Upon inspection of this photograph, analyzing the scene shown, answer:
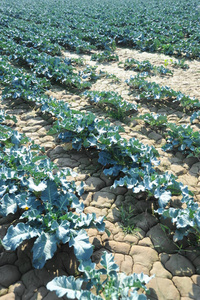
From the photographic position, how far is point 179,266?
2.27 m

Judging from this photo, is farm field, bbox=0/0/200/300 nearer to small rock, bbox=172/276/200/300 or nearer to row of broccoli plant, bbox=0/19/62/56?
small rock, bbox=172/276/200/300

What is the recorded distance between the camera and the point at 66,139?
397cm

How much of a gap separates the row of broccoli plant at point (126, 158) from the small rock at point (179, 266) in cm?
19

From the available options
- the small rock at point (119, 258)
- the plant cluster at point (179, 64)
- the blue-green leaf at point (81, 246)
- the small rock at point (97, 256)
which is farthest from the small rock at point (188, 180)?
the plant cluster at point (179, 64)

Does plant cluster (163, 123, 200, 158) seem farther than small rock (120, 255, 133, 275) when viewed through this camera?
Yes

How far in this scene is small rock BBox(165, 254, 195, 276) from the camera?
222 centimetres

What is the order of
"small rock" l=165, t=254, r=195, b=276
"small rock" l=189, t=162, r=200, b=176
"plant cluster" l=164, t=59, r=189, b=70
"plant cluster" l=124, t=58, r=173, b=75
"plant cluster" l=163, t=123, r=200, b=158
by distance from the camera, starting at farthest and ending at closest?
"plant cluster" l=164, t=59, r=189, b=70
"plant cluster" l=124, t=58, r=173, b=75
"plant cluster" l=163, t=123, r=200, b=158
"small rock" l=189, t=162, r=200, b=176
"small rock" l=165, t=254, r=195, b=276

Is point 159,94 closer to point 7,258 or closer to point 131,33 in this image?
point 7,258

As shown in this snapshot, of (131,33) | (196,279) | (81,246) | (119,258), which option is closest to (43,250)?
(81,246)

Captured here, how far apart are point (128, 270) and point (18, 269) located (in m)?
0.99

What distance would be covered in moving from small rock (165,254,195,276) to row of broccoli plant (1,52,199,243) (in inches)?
7.5

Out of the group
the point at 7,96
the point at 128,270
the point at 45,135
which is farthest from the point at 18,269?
the point at 7,96

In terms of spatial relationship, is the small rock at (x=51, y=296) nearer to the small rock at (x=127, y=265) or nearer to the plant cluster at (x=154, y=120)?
the small rock at (x=127, y=265)

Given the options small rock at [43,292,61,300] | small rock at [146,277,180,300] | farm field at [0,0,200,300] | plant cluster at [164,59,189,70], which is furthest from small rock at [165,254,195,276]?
plant cluster at [164,59,189,70]
